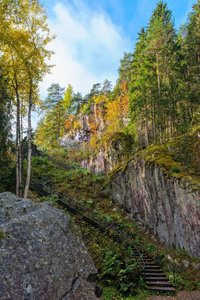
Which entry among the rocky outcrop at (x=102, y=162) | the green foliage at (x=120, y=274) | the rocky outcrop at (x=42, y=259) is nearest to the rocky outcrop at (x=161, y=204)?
the green foliage at (x=120, y=274)

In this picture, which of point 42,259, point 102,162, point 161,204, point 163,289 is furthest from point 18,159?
point 102,162

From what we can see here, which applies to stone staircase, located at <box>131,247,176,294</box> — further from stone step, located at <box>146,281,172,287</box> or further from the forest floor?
the forest floor

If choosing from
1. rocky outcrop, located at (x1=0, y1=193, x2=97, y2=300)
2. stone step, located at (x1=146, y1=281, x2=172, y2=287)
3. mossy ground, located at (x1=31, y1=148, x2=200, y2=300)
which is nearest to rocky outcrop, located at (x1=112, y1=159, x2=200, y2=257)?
mossy ground, located at (x1=31, y1=148, x2=200, y2=300)

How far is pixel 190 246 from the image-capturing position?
1012cm

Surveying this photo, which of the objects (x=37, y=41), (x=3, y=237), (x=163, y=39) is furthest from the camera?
(x=163, y=39)

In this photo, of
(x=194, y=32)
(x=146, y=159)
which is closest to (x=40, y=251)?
(x=146, y=159)

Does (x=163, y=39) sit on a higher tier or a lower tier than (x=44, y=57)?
higher

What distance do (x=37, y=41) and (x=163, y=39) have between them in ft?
48.2

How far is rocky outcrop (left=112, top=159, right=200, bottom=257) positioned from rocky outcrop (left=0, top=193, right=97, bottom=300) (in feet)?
25.7

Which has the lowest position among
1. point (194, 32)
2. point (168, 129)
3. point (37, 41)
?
point (168, 129)

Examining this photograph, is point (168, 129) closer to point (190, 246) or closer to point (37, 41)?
point (190, 246)

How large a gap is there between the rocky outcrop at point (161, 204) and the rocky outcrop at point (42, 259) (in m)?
7.82

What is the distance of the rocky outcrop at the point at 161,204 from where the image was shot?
10086 mm

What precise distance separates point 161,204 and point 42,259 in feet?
37.3
